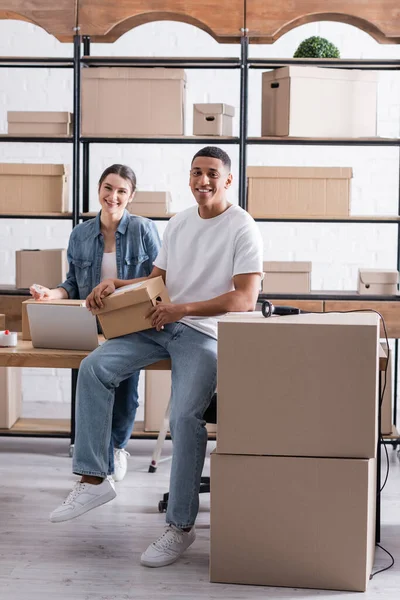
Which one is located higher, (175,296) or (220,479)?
(175,296)

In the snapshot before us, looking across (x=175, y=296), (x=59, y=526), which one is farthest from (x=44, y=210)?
(x=59, y=526)

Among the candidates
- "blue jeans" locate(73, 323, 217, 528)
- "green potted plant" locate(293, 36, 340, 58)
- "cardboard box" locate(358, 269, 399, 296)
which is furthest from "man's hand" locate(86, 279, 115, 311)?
"green potted plant" locate(293, 36, 340, 58)

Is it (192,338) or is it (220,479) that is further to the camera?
(192,338)

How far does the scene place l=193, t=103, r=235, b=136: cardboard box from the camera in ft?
14.0

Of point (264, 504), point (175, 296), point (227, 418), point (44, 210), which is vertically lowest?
point (264, 504)

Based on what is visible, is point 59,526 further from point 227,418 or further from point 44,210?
point 44,210

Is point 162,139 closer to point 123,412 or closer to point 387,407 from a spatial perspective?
point 123,412

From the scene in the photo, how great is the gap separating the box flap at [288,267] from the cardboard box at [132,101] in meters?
0.79

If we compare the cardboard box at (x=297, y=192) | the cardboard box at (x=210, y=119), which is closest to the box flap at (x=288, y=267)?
the cardboard box at (x=297, y=192)

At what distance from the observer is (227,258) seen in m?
3.13

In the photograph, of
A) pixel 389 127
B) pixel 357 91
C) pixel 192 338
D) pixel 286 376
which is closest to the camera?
pixel 286 376

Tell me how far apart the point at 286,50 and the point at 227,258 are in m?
2.68

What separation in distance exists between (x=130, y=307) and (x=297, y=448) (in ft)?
2.70

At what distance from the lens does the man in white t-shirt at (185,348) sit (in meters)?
2.85
